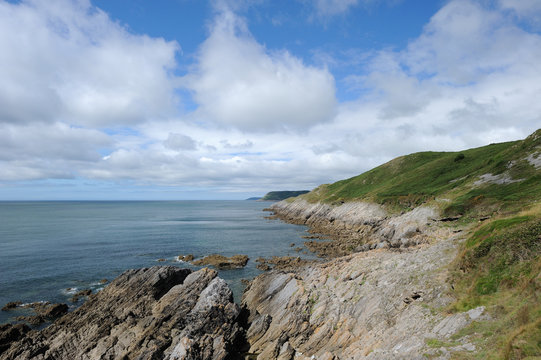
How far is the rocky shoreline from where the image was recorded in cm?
1916

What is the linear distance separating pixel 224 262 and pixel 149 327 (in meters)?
29.5

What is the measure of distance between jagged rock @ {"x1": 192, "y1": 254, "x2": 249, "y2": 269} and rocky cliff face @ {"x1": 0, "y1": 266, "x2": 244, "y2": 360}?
2067 centimetres


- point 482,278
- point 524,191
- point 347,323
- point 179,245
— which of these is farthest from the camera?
point 179,245

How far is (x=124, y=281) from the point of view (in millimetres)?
36094

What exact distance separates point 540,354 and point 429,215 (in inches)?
2123

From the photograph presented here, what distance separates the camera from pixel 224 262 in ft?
183

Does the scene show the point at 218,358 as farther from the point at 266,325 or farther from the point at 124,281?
the point at 124,281

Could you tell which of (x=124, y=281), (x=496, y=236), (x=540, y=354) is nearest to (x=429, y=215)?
(x=496, y=236)

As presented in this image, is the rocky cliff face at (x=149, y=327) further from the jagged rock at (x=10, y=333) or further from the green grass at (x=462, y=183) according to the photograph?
the green grass at (x=462, y=183)

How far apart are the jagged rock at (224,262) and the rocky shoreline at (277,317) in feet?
62.3

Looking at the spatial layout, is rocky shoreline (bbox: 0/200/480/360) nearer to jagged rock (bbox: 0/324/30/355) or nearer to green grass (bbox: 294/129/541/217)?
jagged rock (bbox: 0/324/30/355)

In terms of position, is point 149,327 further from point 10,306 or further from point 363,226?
point 363,226

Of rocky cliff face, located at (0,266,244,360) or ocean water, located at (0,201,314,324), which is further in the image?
ocean water, located at (0,201,314,324)

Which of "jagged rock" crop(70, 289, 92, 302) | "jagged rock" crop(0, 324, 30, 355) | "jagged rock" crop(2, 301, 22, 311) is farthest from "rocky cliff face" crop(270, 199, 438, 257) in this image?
"jagged rock" crop(2, 301, 22, 311)
